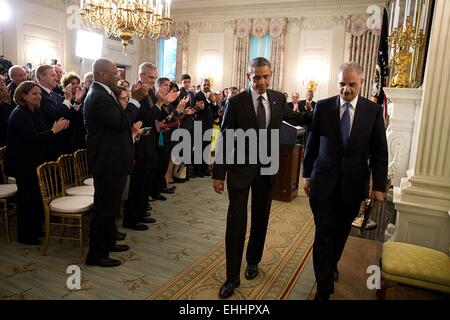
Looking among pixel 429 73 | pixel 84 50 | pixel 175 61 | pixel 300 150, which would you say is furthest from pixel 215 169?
pixel 175 61

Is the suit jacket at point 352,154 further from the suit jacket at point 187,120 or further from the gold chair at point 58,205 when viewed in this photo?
the suit jacket at point 187,120

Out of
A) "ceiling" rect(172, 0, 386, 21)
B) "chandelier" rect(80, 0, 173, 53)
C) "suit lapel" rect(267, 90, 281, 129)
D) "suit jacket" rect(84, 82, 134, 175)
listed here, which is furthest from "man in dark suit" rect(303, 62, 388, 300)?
"ceiling" rect(172, 0, 386, 21)

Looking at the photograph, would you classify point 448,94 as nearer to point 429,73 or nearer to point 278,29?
point 429,73

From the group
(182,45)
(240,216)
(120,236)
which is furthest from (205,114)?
(182,45)

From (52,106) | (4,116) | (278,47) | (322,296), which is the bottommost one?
(322,296)

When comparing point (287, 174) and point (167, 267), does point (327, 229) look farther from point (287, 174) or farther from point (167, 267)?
point (287, 174)

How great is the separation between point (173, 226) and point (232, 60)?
8478 millimetres

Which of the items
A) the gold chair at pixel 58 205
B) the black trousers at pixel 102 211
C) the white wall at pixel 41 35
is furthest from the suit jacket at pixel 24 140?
the white wall at pixel 41 35

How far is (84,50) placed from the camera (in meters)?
10.0

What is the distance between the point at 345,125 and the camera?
96.0 inches

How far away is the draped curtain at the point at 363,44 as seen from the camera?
9.64m

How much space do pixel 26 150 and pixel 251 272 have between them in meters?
2.24

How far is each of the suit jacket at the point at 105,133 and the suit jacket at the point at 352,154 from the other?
1.48 meters

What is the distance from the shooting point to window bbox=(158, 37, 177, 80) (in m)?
12.5
